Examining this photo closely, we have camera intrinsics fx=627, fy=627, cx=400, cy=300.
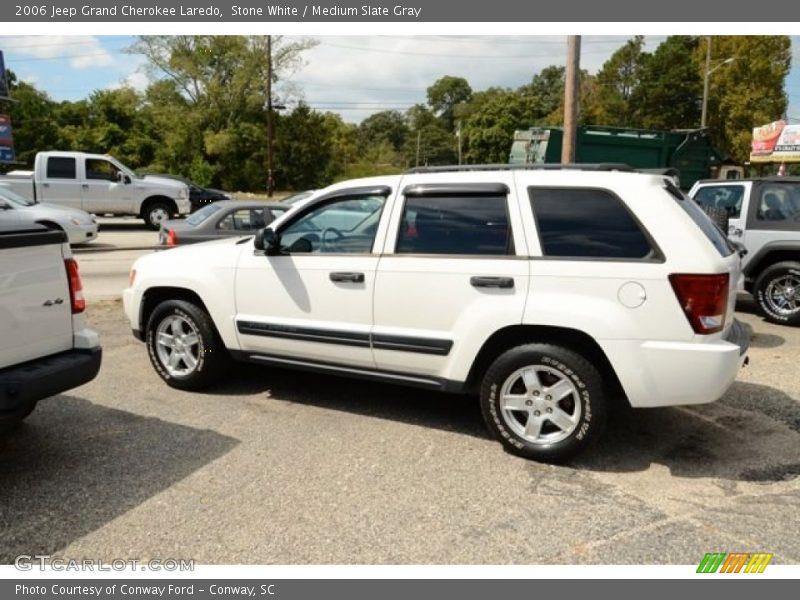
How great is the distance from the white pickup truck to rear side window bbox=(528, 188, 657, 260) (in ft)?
51.4

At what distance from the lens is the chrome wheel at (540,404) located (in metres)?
3.78

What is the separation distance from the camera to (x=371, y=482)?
11.9 feet

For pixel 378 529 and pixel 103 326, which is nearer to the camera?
pixel 378 529

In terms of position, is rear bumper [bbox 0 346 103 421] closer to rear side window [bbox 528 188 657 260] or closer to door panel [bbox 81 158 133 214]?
rear side window [bbox 528 188 657 260]

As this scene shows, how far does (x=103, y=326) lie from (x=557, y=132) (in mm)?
13735

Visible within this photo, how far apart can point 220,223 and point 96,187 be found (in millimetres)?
9757

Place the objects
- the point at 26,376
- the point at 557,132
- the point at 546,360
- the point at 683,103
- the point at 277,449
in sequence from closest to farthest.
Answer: the point at 26,376
the point at 546,360
the point at 277,449
the point at 557,132
the point at 683,103

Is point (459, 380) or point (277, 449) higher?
point (459, 380)

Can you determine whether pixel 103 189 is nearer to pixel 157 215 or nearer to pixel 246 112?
pixel 157 215

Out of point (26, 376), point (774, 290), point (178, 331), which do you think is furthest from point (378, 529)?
point (774, 290)

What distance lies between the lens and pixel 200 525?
3.16 meters

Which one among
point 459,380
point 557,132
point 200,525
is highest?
point 557,132

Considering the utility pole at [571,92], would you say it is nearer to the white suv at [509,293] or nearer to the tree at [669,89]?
the white suv at [509,293]

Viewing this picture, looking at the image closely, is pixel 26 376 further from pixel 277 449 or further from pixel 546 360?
pixel 546 360
